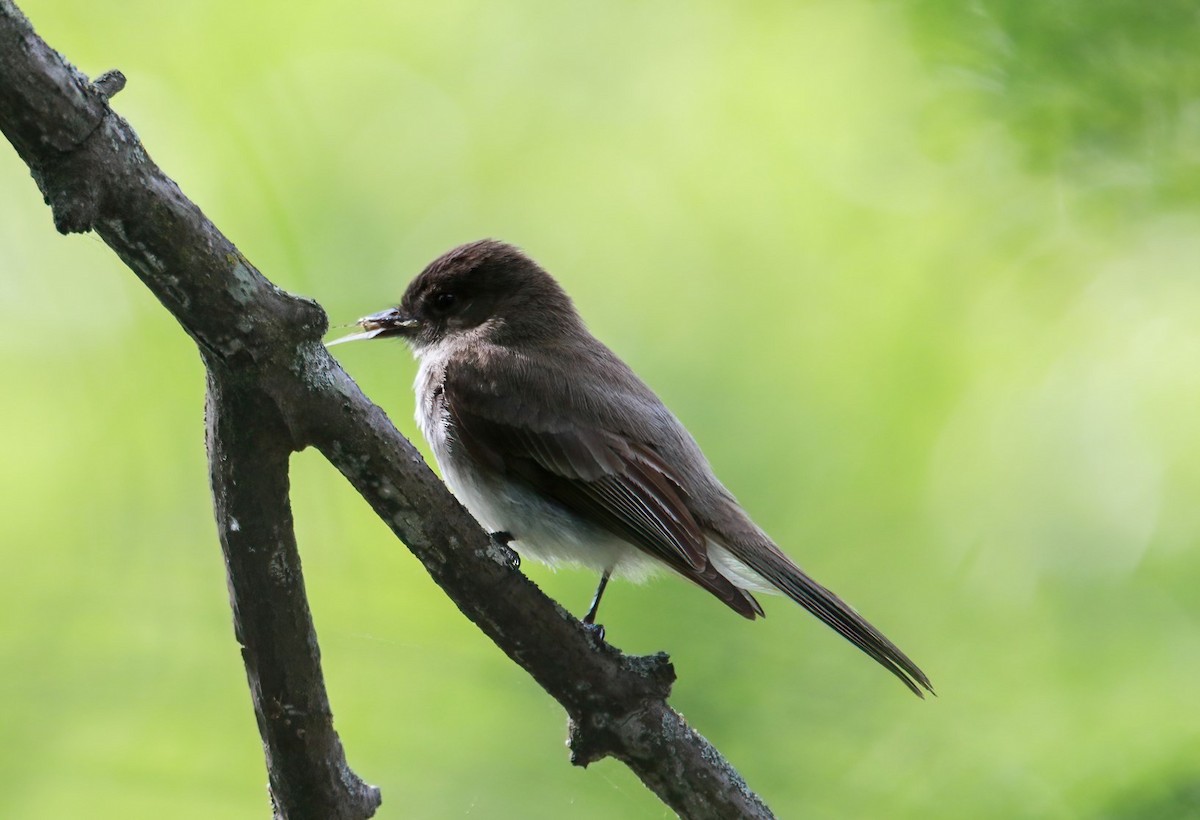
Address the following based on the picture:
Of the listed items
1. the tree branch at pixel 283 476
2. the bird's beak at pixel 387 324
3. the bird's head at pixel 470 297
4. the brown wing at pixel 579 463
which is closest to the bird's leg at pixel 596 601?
the brown wing at pixel 579 463

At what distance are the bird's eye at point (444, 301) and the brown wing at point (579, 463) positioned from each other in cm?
66

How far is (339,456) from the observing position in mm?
2121

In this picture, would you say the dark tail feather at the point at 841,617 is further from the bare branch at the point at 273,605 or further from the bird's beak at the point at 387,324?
the bird's beak at the point at 387,324

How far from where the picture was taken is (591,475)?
319cm

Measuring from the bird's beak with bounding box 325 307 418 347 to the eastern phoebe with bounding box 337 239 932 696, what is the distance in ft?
0.64

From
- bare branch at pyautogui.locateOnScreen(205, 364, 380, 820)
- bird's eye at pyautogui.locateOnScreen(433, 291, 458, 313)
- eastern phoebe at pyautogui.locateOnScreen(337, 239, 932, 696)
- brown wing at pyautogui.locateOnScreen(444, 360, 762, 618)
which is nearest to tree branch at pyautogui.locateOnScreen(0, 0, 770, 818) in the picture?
bare branch at pyautogui.locateOnScreen(205, 364, 380, 820)

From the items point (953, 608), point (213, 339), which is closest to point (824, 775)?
point (953, 608)

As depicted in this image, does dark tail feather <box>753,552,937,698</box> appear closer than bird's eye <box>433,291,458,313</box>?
Yes

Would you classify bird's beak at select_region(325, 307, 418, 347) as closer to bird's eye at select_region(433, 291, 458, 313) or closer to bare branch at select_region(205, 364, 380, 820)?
bird's eye at select_region(433, 291, 458, 313)

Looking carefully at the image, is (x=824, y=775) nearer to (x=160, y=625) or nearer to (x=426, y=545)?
(x=426, y=545)

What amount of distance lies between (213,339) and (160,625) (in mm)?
2094

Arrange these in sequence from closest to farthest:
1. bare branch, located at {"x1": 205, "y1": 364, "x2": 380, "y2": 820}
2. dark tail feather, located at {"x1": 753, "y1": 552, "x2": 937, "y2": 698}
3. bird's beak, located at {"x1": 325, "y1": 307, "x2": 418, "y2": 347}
A: bare branch, located at {"x1": 205, "y1": 364, "x2": 380, "y2": 820} < dark tail feather, located at {"x1": 753, "y1": 552, "x2": 937, "y2": 698} < bird's beak, located at {"x1": 325, "y1": 307, "x2": 418, "y2": 347}

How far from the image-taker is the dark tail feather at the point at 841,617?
2.95m

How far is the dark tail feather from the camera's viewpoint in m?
2.95
